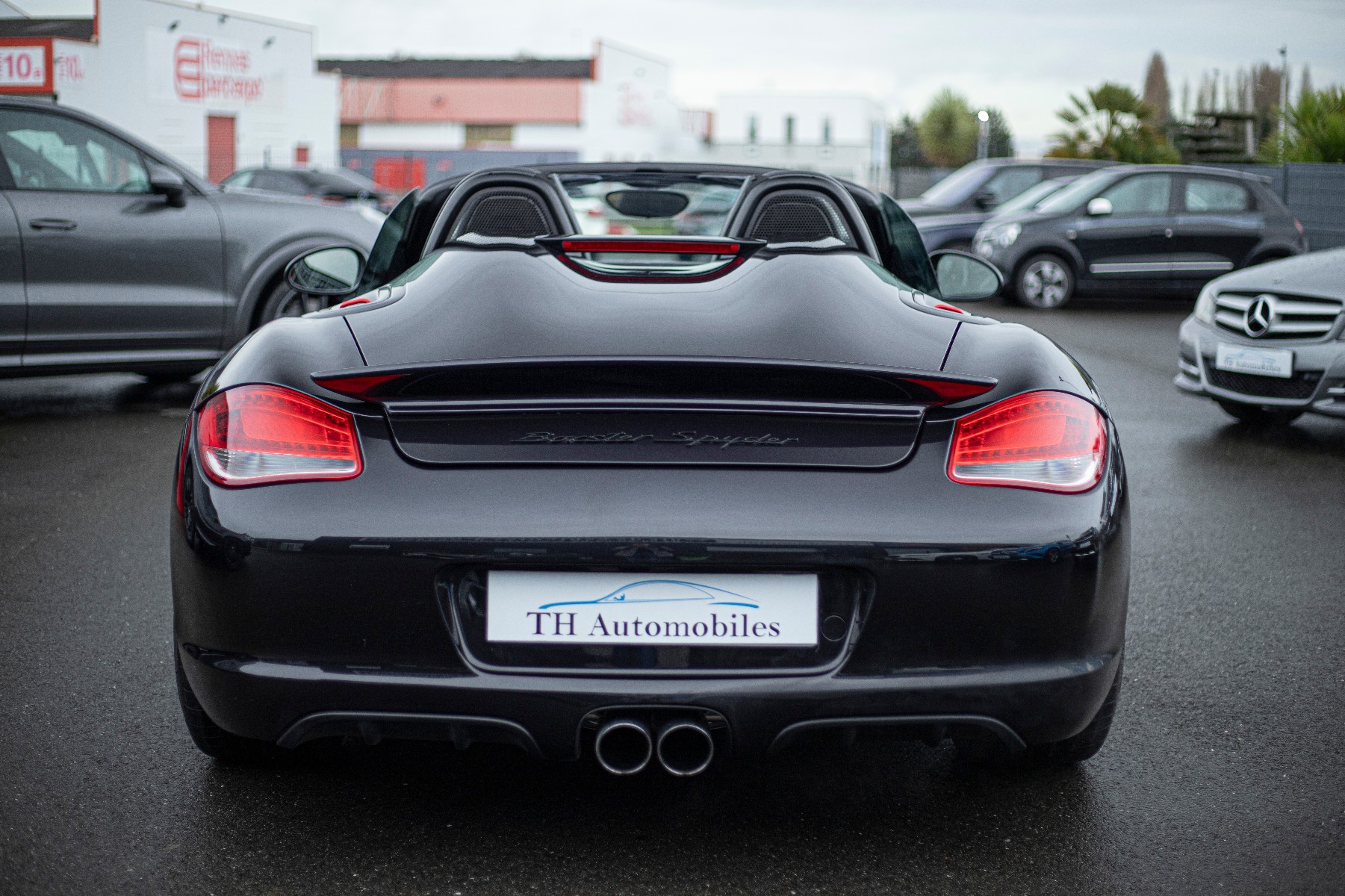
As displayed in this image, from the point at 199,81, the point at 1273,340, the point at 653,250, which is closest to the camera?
the point at 653,250

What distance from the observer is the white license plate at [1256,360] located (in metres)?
6.98

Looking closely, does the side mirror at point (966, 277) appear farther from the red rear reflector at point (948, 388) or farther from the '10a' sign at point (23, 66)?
the '10a' sign at point (23, 66)

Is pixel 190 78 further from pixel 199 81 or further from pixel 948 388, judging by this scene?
pixel 948 388

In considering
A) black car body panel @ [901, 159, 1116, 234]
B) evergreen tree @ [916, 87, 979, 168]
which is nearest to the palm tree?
black car body panel @ [901, 159, 1116, 234]

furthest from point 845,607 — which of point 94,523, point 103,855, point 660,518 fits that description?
point 94,523

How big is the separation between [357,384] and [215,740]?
840mm

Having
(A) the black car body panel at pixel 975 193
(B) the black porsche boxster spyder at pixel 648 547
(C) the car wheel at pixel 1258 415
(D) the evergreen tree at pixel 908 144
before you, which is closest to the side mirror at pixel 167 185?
(B) the black porsche boxster spyder at pixel 648 547

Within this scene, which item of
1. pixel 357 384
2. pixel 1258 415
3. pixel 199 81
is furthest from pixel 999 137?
pixel 357 384

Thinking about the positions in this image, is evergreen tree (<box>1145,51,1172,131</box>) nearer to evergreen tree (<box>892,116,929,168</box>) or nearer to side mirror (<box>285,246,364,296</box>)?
evergreen tree (<box>892,116,929,168</box>)

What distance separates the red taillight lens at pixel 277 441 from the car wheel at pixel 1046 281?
532 inches

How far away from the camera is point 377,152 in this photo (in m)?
54.1

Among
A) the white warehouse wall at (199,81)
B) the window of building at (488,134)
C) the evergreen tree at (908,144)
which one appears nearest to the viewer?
the white warehouse wall at (199,81)

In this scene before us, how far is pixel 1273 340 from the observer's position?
7.14m

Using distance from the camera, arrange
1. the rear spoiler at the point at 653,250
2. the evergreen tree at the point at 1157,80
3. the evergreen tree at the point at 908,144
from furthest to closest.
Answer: the evergreen tree at the point at 1157,80 → the evergreen tree at the point at 908,144 → the rear spoiler at the point at 653,250
